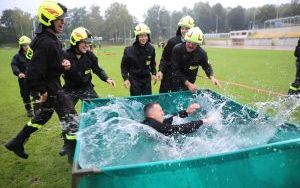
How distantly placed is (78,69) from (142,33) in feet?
4.71

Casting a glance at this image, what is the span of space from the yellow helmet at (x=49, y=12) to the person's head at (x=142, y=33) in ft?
6.67

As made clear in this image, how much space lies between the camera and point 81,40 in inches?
228

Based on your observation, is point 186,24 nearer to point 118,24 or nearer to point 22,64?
point 22,64

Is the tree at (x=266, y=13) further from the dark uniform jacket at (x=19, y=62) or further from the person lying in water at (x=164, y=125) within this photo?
the person lying in water at (x=164, y=125)

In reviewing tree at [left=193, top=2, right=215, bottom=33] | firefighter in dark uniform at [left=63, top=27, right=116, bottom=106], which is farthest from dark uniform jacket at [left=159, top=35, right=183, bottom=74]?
tree at [left=193, top=2, right=215, bottom=33]

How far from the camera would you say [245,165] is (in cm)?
289

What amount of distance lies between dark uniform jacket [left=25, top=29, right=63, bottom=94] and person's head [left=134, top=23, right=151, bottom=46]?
2069mm

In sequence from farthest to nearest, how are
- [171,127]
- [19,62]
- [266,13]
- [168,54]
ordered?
[266,13]
[19,62]
[168,54]
[171,127]

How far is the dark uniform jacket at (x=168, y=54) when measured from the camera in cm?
704

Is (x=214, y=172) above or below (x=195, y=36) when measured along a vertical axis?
below

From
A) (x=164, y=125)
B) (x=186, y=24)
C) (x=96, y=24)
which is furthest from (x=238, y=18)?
(x=164, y=125)

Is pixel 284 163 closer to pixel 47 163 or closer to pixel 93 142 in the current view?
pixel 93 142

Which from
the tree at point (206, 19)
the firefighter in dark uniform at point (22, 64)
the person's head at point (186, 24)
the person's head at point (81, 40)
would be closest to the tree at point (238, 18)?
the tree at point (206, 19)

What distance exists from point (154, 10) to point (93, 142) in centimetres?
11331
